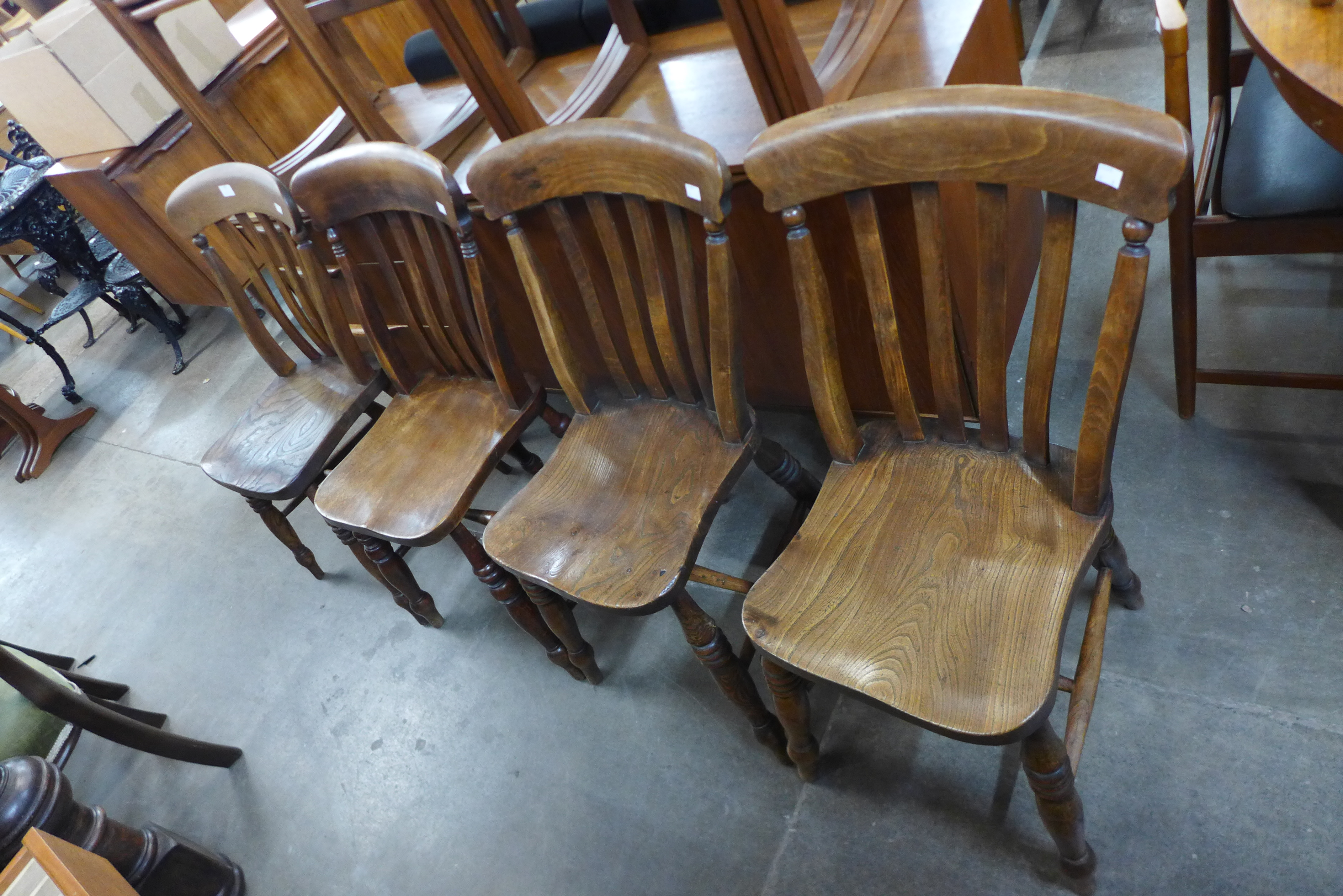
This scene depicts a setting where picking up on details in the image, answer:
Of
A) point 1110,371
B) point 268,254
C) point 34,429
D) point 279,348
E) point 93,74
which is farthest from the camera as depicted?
point 34,429

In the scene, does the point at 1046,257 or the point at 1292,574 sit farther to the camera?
the point at 1292,574

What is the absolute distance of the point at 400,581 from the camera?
1.85m

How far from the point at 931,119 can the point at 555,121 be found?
0.86m

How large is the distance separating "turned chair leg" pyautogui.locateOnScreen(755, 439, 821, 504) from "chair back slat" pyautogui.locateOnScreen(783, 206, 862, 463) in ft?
0.73

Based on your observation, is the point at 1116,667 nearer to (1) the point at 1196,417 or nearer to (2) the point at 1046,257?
(1) the point at 1196,417

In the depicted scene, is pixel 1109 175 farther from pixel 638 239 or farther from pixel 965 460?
pixel 638 239

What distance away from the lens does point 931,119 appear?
0.92 meters

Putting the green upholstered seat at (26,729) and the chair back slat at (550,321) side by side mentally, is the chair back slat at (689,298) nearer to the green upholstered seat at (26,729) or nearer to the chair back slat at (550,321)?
the chair back slat at (550,321)

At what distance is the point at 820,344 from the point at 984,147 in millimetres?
336

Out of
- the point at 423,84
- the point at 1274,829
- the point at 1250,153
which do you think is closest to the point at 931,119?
the point at 1250,153

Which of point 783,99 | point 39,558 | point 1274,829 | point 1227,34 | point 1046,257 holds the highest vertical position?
point 783,99

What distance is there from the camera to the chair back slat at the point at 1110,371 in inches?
34.3

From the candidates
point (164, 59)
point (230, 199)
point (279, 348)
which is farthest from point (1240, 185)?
point (164, 59)

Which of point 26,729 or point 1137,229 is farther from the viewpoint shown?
point 26,729
